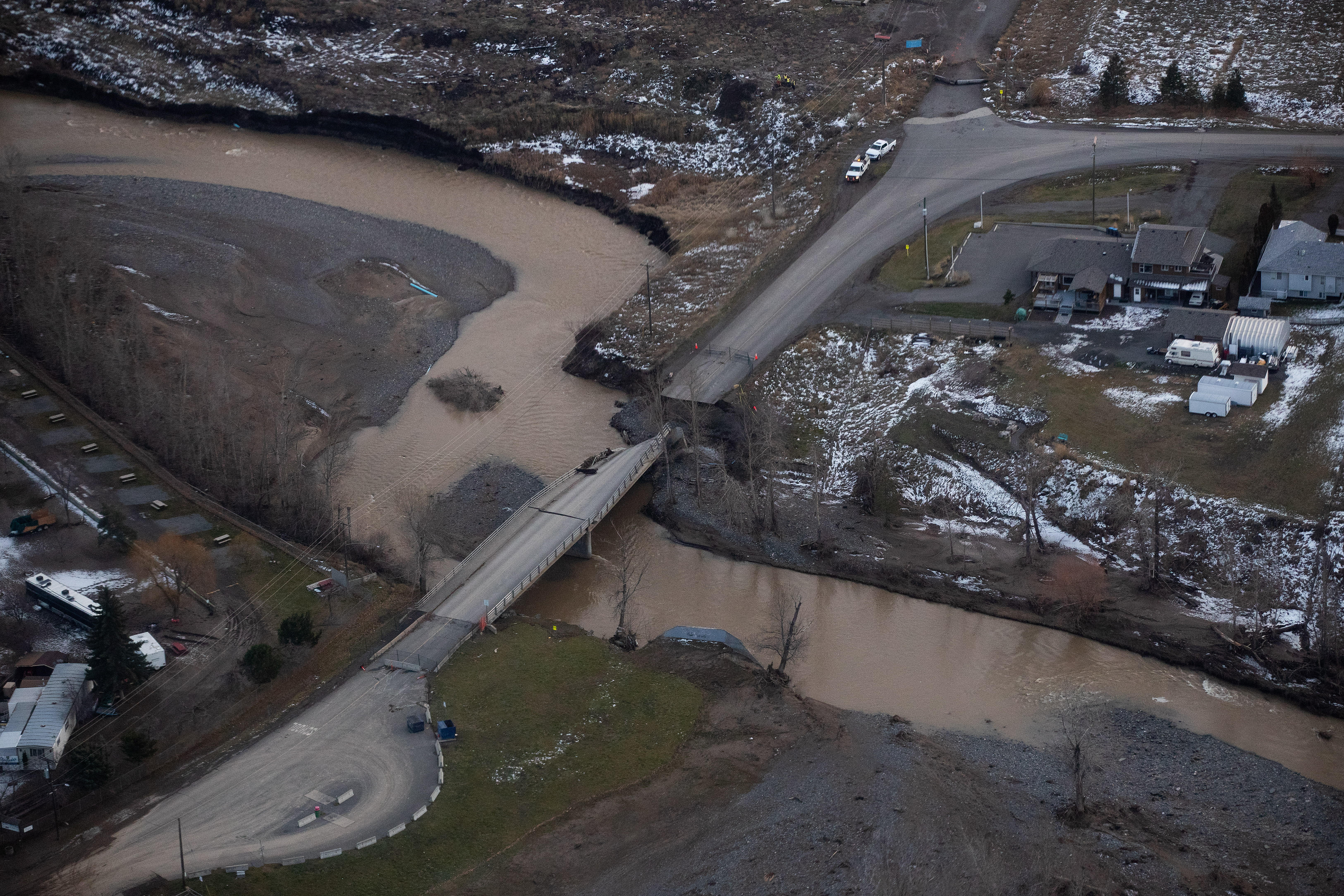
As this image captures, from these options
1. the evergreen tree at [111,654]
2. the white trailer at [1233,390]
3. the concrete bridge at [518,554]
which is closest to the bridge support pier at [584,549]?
the concrete bridge at [518,554]

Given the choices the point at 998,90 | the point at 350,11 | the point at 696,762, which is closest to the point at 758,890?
the point at 696,762

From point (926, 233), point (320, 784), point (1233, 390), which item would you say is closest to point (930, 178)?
point (926, 233)

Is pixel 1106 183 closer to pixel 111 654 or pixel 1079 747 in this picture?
pixel 1079 747

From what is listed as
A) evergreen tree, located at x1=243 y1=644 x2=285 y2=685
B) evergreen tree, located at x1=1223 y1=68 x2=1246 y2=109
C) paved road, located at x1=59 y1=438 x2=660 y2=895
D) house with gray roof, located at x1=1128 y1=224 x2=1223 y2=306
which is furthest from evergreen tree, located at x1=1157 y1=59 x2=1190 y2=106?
evergreen tree, located at x1=243 y1=644 x2=285 y2=685

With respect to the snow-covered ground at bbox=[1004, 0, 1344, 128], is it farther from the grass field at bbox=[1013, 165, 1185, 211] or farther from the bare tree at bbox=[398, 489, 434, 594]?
the bare tree at bbox=[398, 489, 434, 594]

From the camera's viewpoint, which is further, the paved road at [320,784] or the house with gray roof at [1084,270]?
the house with gray roof at [1084,270]

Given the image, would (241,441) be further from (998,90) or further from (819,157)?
(998,90)

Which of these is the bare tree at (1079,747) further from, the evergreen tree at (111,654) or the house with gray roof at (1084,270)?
the evergreen tree at (111,654)
